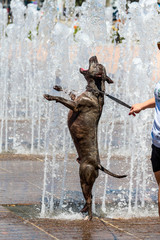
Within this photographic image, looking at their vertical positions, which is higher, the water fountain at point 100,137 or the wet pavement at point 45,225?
the water fountain at point 100,137

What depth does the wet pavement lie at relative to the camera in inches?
186

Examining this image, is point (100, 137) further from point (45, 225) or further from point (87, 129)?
point (45, 225)


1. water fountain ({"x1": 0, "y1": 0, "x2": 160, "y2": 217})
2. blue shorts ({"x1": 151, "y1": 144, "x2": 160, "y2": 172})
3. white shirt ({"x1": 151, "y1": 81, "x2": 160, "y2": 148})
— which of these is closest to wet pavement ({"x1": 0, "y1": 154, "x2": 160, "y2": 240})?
water fountain ({"x1": 0, "y1": 0, "x2": 160, "y2": 217})

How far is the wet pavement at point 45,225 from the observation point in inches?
186

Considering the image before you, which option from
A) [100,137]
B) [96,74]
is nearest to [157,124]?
[96,74]

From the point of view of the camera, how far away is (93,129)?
5242 millimetres

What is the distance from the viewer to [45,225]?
5.03m

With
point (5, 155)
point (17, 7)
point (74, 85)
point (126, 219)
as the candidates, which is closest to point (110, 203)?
point (126, 219)

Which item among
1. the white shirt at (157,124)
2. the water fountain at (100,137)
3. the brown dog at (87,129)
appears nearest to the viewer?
the white shirt at (157,124)

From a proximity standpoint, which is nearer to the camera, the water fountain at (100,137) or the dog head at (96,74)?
the dog head at (96,74)

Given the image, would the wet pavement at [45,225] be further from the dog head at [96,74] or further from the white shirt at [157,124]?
the dog head at [96,74]

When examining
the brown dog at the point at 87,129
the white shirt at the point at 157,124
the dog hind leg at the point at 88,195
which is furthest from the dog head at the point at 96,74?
A: the dog hind leg at the point at 88,195

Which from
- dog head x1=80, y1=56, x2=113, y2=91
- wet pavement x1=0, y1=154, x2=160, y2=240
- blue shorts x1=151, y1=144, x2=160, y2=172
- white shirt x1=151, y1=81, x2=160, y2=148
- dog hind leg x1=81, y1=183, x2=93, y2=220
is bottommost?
Answer: wet pavement x1=0, y1=154, x2=160, y2=240

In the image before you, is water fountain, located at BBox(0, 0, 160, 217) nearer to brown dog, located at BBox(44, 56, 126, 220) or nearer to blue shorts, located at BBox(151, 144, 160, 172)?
brown dog, located at BBox(44, 56, 126, 220)
